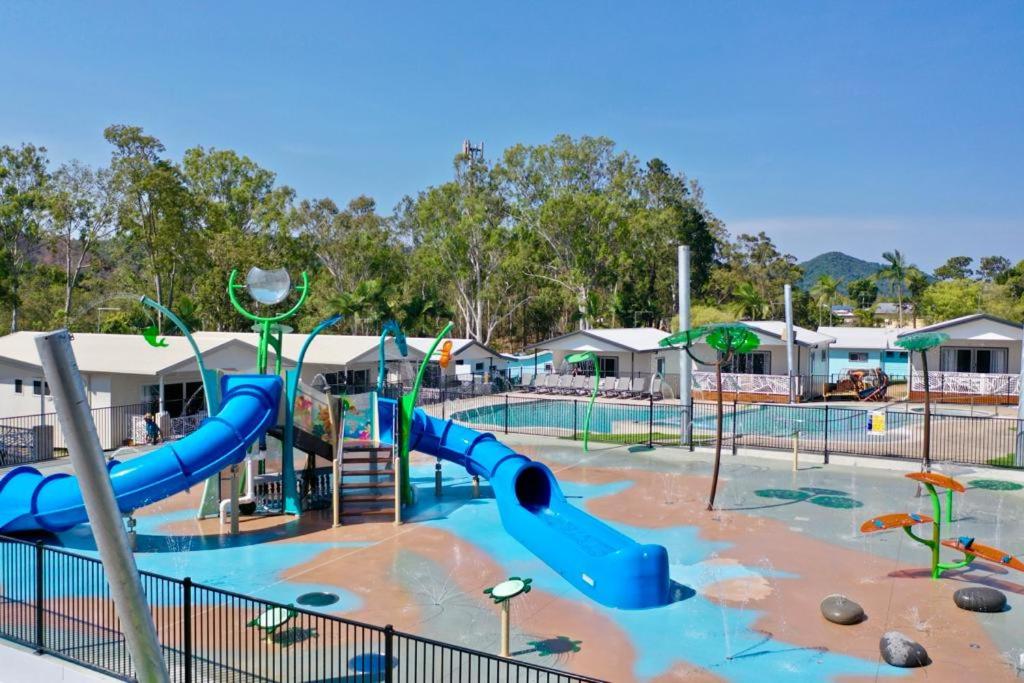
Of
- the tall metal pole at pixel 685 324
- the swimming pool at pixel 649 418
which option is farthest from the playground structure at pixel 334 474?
the swimming pool at pixel 649 418

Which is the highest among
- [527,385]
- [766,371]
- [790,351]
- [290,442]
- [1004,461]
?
[790,351]

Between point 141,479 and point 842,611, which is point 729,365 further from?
point 141,479

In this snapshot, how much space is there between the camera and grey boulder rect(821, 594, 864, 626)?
35.2 ft

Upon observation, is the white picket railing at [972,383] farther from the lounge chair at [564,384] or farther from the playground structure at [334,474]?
the playground structure at [334,474]

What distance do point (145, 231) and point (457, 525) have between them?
4421 cm

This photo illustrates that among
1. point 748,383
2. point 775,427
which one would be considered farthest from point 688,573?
point 748,383

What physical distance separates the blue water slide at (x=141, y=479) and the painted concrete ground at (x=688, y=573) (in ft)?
3.35

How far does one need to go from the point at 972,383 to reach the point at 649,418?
651 inches

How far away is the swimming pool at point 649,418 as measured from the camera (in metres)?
29.3

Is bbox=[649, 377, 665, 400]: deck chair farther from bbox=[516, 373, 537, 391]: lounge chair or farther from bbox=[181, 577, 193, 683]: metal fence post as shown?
bbox=[181, 577, 193, 683]: metal fence post

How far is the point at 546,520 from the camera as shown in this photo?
1441 centimetres

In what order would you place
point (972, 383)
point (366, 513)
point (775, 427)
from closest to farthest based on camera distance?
point (366, 513) → point (775, 427) → point (972, 383)

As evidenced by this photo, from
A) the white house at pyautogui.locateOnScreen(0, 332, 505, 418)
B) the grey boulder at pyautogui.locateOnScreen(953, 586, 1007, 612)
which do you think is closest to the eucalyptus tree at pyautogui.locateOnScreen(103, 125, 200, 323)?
the white house at pyautogui.locateOnScreen(0, 332, 505, 418)

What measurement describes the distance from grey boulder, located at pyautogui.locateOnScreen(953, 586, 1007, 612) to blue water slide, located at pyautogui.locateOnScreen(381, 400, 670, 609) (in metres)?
3.91
